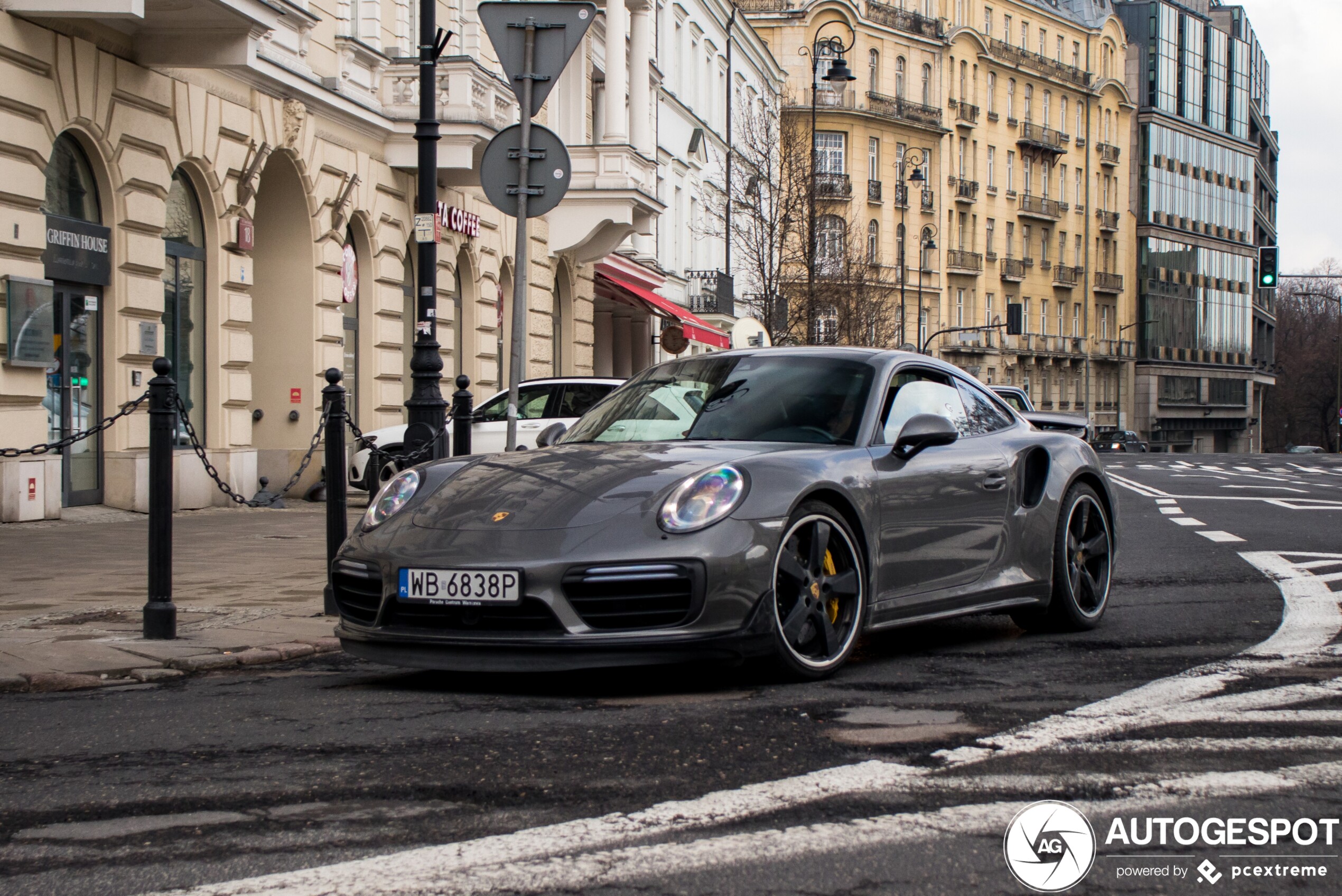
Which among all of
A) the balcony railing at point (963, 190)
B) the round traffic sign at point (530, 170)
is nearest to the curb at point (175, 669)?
the round traffic sign at point (530, 170)

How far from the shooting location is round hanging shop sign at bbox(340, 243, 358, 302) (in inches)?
842

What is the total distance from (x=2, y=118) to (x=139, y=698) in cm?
960

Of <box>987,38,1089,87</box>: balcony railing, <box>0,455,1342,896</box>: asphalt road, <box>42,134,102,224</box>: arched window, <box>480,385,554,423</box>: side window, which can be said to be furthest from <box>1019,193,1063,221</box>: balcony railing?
<box>0,455,1342,896</box>: asphalt road

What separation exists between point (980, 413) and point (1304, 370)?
12589 cm

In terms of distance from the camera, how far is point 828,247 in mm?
49281

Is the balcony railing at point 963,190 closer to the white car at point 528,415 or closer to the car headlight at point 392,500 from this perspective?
the white car at point 528,415

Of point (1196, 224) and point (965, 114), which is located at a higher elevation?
point (965, 114)

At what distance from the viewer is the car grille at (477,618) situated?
557 centimetres

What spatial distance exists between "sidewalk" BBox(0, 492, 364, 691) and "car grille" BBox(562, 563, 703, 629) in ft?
6.32

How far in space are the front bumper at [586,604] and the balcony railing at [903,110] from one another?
81.2 m

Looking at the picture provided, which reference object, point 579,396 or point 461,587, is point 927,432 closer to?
point 461,587

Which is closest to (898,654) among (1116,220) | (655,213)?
(655,213)

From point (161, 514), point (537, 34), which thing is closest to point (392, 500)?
point (161, 514)

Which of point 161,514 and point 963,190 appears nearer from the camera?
point 161,514
